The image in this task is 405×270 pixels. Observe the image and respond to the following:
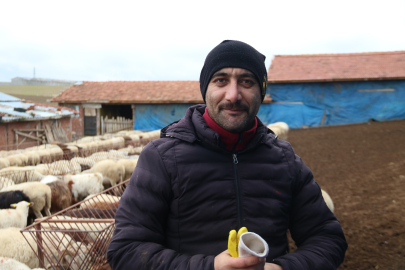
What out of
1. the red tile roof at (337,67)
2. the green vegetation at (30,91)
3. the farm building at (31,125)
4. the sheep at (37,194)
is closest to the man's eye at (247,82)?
the sheep at (37,194)

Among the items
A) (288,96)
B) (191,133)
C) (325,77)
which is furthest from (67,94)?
(191,133)

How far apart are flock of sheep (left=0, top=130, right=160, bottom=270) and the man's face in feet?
6.08

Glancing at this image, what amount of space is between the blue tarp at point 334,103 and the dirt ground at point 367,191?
24.1 feet

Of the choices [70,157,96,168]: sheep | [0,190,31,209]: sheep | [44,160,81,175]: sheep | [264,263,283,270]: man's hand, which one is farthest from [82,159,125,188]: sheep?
[264,263,283,270]: man's hand

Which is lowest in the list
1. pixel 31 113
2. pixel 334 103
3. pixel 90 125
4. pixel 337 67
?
pixel 90 125

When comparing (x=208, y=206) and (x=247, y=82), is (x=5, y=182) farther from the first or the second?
(x=247, y=82)

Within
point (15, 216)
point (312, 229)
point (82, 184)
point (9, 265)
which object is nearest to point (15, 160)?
point (82, 184)

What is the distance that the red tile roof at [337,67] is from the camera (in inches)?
796

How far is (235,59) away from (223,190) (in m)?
0.66

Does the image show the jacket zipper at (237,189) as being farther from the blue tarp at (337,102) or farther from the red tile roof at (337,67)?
the blue tarp at (337,102)

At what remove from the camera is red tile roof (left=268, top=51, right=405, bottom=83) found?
20.2 m

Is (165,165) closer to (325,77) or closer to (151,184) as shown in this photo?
(151,184)

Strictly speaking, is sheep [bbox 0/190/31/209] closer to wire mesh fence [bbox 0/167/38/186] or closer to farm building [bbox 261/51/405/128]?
wire mesh fence [bbox 0/167/38/186]

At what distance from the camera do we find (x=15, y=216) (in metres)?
5.24
